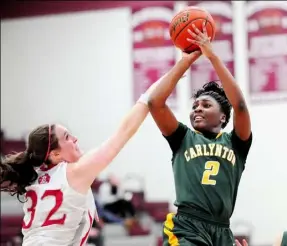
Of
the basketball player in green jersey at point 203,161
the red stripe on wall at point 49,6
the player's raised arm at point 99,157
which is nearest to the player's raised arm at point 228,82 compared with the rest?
the basketball player in green jersey at point 203,161

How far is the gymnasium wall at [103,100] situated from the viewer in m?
8.84

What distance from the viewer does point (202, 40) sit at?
321 cm

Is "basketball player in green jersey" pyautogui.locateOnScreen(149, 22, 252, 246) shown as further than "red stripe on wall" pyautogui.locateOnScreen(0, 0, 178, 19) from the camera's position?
No

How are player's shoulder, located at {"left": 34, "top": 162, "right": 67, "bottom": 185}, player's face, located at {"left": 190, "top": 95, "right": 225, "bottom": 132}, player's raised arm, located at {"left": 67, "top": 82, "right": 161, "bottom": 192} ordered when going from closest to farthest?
player's raised arm, located at {"left": 67, "top": 82, "right": 161, "bottom": 192} → player's shoulder, located at {"left": 34, "top": 162, "right": 67, "bottom": 185} → player's face, located at {"left": 190, "top": 95, "right": 225, "bottom": 132}

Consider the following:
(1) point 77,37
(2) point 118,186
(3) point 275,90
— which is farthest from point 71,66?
(3) point 275,90

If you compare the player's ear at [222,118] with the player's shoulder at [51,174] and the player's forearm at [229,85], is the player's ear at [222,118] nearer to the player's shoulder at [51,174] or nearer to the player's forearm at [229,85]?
the player's forearm at [229,85]

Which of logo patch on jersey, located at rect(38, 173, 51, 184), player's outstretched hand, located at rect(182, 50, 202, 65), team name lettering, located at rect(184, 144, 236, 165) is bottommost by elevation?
logo patch on jersey, located at rect(38, 173, 51, 184)

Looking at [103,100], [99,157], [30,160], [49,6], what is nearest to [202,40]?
[99,157]

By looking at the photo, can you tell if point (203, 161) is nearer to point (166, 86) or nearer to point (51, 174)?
point (166, 86)

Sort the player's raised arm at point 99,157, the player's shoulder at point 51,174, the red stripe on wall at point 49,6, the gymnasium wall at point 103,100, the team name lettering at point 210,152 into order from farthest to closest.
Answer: the red stripe on wall at point 49,6 → the gymnasium wall at point 103,100 → the team name lettering at point 210,152 → the player's shoulder at point 51,174 → the player's raised arm at point 99,157

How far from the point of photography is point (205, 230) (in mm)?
3182

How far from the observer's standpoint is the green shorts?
124 inches

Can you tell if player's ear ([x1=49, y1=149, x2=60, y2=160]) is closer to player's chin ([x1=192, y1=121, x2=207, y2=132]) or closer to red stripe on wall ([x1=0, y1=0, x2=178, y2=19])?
player's chin ([x1=192, y1=121, x2=207, y2=132])

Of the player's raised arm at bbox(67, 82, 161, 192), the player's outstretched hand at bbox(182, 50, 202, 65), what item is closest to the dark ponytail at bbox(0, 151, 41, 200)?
the player's raised arm at bbox(67, 82, 161, 192)
